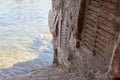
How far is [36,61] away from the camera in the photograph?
8719 mm

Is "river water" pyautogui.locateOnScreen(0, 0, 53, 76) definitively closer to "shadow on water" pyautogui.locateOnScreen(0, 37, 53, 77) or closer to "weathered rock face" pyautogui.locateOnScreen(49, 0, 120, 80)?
"shadow on water" pyautogui.locateOnScreen(0, 37, 53, 77)

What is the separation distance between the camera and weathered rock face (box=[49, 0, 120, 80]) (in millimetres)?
3021

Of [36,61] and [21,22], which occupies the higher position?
[21,22]

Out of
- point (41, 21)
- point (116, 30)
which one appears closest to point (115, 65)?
point (116, 30)

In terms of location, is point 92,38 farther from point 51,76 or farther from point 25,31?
point 25,31

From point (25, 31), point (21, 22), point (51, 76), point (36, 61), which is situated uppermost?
point (51, 76)

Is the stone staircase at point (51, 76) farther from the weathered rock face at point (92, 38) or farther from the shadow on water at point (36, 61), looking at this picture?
the shadow on water at point (36, 61)

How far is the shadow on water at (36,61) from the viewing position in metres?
7.61

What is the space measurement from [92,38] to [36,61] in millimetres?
5123

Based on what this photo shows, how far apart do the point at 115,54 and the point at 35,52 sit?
710 cm

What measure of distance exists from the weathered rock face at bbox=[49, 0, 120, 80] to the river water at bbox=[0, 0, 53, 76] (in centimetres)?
299

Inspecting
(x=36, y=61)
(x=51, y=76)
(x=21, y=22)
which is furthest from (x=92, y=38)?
(x=21, y=22)

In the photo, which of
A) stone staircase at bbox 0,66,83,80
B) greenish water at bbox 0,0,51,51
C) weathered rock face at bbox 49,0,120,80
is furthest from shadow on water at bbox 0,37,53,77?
weathered rock face at bbox 49,0,120,80

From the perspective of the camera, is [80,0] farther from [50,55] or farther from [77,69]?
[50,55]
